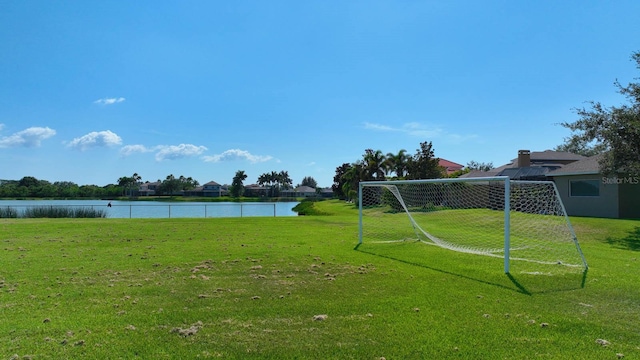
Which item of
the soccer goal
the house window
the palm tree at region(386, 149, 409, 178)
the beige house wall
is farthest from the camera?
the palm tree at region(386, 149, 409, 178)

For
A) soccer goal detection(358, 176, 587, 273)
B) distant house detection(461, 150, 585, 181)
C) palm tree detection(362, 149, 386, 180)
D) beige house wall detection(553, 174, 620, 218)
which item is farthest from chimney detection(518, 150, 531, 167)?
palm tree detection(362, 149, 386, 180)

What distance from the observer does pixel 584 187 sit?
2367 cm

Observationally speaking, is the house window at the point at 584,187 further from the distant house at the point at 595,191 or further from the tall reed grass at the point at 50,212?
the tall reed grass at the point at 50,212

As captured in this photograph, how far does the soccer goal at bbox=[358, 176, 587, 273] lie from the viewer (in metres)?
10.1

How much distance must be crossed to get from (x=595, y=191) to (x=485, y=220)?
877 centimetres

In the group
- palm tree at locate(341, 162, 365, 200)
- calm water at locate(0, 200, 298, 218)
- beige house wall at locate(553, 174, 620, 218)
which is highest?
palm tree at locate(341, 162, 365, 200)

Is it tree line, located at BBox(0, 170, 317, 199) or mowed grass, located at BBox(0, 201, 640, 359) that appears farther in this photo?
tree line, located at BBox(0, 170, 317, 199)

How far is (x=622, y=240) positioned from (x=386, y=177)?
3224 cm

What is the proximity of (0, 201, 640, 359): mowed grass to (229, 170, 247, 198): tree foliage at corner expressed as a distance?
313 ft

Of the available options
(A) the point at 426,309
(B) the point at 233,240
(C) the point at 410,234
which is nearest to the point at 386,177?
(C) the point at 410,234

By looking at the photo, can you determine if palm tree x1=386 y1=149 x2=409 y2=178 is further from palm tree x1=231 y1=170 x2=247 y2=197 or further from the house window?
palm tree x1=231 y1=170 x2=247 y2=197

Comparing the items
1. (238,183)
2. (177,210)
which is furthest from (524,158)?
(238,183)

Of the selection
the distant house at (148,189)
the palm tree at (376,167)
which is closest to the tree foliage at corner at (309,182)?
the distant house at (148,189)

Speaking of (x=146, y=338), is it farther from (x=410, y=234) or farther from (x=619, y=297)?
(x=410, y=234)
